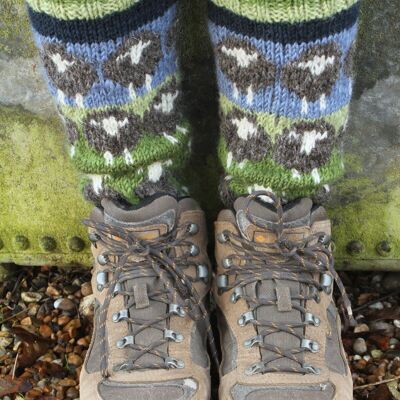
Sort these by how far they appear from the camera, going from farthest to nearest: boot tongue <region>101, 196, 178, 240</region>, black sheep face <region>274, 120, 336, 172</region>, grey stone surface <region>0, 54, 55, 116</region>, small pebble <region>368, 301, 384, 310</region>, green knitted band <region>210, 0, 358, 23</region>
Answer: small pebble <region>368, 301, 384, 310</region> < grey stone surface <region>0, 54, 55, 116</region> < boot tongue <region>101, 196, 178, 240</region> < black sheep face <region>274, 120, 336, 172</region> < green knitted band <region>210, 0, 358, 23</region>

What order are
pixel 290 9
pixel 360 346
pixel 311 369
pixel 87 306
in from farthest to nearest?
pixel 87 306 < pixel 360 346 < pixel 311 369 < pixel 290 9

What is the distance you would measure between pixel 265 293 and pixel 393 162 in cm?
38

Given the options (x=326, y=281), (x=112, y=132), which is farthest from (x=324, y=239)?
(x=112, y=132)

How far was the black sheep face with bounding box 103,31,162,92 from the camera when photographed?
0.96 meters

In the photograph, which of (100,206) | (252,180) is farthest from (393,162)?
(100,206)

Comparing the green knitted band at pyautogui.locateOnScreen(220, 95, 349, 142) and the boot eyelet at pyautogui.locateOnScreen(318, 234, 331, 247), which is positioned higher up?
the green knitted band at pyautogui.locateOnScreen(220, 95, 349, 142)

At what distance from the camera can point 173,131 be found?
109cm

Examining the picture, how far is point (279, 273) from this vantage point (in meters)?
1.06

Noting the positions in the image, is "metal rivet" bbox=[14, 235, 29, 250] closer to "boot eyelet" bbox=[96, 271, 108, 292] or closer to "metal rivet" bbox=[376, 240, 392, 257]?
"boot eyelet" bbox=[96, 271, 108, 292]

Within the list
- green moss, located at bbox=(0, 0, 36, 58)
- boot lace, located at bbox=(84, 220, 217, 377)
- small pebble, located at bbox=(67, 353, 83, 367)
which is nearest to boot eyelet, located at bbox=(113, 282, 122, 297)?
boot lace, located at bbox=(84, 220, 217, 377)

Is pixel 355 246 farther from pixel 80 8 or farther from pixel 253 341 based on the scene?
pixel 80 8

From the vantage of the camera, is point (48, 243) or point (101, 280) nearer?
point (101, 280)

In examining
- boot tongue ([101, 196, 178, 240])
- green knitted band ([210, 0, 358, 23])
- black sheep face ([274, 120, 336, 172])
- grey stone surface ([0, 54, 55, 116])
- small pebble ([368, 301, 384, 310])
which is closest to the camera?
green knitted band ([210, 0, 358, 23])

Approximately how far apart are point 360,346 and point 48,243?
64 cm
